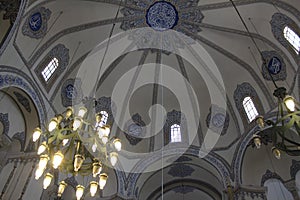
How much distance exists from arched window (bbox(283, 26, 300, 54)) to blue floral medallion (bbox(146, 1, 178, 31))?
4.36 m

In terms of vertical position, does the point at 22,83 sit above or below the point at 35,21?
below

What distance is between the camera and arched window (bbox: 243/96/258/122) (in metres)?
12.1

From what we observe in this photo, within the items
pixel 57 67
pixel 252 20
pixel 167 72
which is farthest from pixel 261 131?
pixel 57 67

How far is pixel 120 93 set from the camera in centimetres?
1412

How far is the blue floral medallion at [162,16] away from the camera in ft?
40.8

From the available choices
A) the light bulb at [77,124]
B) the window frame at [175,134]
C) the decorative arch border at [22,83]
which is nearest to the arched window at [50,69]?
the decorative arch border at [22,83]

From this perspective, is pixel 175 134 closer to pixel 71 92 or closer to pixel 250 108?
pixel 250 108

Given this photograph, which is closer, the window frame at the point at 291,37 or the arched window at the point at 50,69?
the window frame at the point at 291,37

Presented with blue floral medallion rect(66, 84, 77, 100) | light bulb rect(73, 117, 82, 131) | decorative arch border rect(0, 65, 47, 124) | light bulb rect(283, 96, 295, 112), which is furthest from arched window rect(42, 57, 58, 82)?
light bulb rect(283, 96, 295, 112)

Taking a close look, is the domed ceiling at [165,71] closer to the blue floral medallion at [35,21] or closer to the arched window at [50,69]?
the blue floral medallion at [35,21]

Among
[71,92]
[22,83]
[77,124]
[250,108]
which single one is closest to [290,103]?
[77,124]

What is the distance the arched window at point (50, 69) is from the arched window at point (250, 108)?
7728 mm

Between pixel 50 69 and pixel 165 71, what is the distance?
5.23 m

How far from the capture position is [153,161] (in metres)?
13.4
